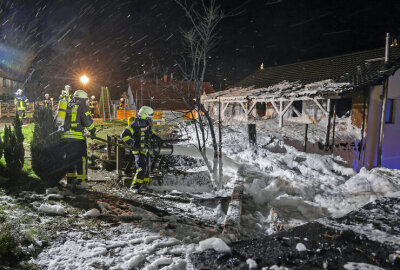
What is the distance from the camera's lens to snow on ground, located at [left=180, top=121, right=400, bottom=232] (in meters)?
5.07

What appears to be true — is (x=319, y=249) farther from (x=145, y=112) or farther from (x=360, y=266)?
(x=145, y=112)

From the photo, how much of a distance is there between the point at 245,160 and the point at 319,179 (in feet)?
8.82

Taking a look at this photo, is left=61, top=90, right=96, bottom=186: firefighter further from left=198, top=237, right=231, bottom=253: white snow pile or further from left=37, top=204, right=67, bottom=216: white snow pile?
left=198, top=237, right=231, bottom=253: white snow pile

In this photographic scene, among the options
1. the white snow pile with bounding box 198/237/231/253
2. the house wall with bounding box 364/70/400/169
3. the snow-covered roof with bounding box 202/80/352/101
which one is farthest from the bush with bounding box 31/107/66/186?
the house wall with bounding box 364/70/400/169

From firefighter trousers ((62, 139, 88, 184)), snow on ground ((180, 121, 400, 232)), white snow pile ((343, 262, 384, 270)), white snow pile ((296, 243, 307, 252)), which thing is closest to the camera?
white snow pile ((343, 262, 384, 270))

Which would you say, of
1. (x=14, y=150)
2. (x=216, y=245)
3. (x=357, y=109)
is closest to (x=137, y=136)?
(x=14, y=150)

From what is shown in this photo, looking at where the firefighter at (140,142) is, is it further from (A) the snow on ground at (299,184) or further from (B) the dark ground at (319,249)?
(B) the dark ground at (319,249)

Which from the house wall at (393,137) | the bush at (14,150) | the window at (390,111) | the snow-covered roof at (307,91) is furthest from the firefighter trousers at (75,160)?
the window at (390,111)

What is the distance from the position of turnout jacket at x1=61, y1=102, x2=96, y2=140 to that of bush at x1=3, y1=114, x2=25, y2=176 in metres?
0.98

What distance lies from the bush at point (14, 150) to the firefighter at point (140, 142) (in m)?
2.28

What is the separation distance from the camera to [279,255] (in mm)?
1817

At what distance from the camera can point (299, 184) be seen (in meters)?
6.36

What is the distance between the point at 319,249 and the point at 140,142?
494 cm

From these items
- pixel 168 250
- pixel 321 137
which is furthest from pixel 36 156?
pixel 321 137
